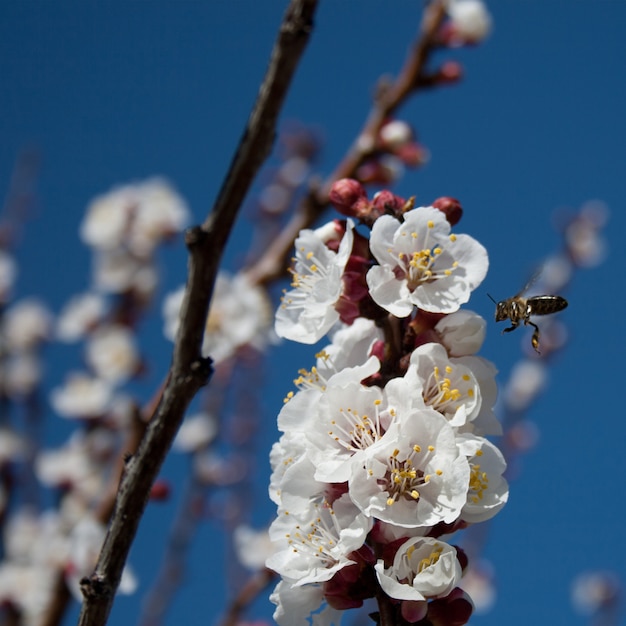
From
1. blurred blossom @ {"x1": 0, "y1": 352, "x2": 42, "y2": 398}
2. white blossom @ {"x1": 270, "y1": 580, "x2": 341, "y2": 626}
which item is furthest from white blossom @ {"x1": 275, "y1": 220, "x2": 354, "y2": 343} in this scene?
blurred blossom @ {"x1": 0, "y1": 352, "x2": 42, "y2": 398}

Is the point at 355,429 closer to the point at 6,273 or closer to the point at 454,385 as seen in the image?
the point at 454,385

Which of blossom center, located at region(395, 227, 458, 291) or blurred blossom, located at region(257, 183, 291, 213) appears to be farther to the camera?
blurred blossom, located at region(257, 183, 291, 213)

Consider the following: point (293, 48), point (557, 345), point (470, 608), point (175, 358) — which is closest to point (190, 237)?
point (175, 358)

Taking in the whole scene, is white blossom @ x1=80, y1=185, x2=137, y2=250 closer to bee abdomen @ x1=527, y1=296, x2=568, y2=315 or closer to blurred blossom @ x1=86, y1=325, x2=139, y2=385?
blurred blossom @ x1=86, y1=325, x2=139, y2=385

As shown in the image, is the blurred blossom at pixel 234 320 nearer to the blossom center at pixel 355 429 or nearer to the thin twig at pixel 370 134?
the thin twig at pixel 370 134

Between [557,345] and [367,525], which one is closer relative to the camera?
[367,525]

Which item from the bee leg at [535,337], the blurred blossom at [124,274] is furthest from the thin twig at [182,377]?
the blurred blossom at [124,274]

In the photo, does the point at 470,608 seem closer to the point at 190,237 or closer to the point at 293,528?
the point at 293,528
